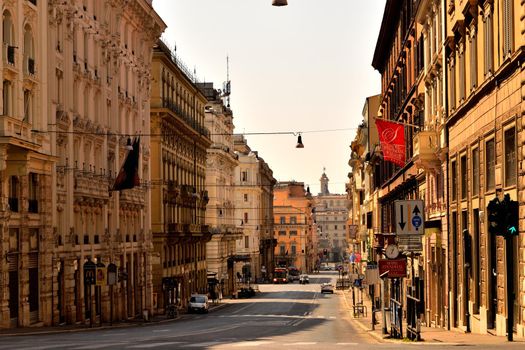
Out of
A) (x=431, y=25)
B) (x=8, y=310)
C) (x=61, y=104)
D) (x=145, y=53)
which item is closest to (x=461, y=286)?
(x=431, y=25)

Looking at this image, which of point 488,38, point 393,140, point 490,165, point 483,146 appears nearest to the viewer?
point 488,38

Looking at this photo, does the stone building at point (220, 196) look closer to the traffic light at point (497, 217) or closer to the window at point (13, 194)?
the window at point (13, 194)

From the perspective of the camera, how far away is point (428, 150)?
44.4 metres

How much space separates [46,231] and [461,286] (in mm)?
20366

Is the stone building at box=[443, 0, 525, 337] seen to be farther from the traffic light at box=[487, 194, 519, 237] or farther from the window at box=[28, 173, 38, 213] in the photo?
the window at box=[28, 173, 38, 213]

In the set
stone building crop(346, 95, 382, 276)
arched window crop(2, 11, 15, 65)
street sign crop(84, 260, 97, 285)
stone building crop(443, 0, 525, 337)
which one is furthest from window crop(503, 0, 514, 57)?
stone building crop(346, 95, 382, 276)

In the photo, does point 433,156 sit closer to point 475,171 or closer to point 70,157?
point 475,171

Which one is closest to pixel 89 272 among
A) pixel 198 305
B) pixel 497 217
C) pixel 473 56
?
pixel 473 56

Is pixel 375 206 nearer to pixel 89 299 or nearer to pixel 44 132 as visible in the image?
pixel 89 299

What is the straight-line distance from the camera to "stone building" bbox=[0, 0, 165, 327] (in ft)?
151

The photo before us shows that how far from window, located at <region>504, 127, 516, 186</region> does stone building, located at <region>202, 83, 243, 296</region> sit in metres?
82.6

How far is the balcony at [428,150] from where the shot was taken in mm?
44219

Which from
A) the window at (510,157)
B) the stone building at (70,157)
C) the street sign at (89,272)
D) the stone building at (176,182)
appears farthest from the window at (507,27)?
the stone building at (176,182)

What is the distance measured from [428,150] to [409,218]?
10619 millimetres
